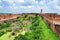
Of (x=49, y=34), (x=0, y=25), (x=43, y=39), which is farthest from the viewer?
(x=0, y=25)

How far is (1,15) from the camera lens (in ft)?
→ 72.4

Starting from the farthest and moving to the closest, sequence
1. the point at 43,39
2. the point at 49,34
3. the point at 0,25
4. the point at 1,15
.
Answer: the point at 1,15
the point at 0,25
the point at 49,34
the point at 43,39

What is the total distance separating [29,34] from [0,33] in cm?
232

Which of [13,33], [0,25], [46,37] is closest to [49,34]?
[46,37]

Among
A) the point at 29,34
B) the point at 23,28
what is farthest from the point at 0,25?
the point at 29,34

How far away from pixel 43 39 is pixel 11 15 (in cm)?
1250

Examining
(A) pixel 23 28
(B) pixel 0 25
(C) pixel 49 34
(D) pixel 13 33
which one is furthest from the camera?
(B) pixel 0 25

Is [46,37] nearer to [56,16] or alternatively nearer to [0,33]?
[0,33]

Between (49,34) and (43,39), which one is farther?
(49,34)

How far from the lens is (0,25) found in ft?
52.1

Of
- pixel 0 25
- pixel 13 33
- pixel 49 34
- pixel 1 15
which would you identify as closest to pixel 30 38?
pixel 49 34

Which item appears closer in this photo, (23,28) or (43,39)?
(43,39)

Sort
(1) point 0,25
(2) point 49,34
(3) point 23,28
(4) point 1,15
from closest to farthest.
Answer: (2) point 49,34 < (3) point 23,28 < (1) point 0,25 < (4) point 1,15

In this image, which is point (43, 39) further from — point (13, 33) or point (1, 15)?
point (1, 15)
